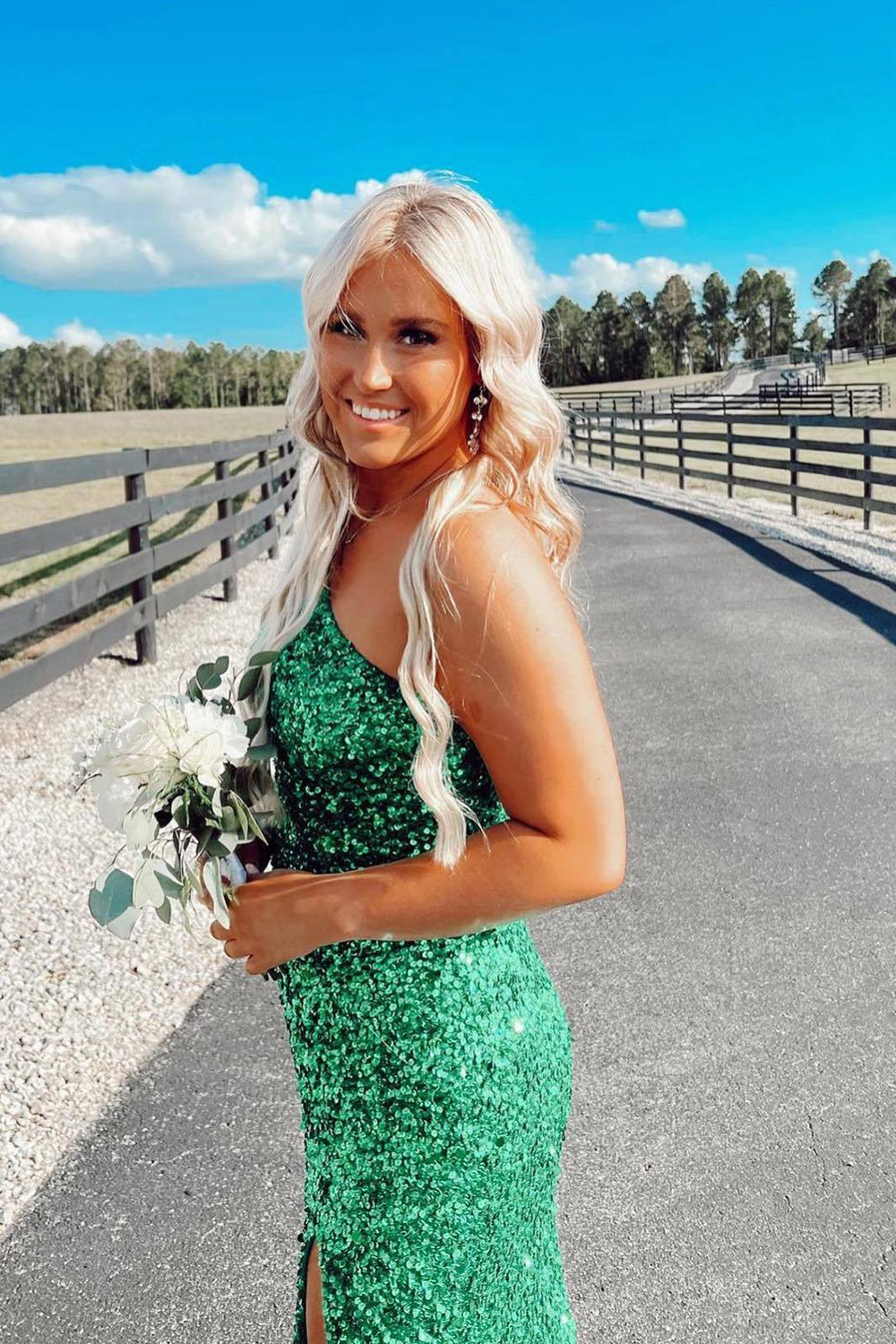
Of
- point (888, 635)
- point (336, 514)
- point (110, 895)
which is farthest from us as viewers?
point (888, 635)

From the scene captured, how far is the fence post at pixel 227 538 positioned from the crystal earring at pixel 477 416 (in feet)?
32.5

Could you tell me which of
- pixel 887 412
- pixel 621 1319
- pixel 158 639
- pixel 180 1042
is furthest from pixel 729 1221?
pixel 887 412

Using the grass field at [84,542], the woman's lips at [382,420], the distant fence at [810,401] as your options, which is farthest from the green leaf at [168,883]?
the distant fence at [810,401]

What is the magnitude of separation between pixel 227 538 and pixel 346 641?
410 inches

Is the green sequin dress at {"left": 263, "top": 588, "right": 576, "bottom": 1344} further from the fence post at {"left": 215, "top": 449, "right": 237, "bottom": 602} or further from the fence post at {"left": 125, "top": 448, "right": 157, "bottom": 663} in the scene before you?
the fence post at {"left": 215, "top": 449, "right": 237, "bottom": 602}

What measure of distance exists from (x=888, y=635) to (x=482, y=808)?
7.90 metres

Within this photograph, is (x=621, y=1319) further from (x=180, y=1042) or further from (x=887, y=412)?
(x=887, y=412)

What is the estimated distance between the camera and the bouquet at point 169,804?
1423mm

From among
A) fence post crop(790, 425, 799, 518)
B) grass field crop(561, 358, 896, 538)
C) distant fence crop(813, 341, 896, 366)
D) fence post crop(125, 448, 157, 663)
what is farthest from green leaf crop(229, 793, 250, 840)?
distant fence crop(813, 341, 896, 366)

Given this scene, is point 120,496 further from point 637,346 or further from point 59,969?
point 637,346

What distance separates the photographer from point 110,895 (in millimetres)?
1435

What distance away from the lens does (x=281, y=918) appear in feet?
4.66

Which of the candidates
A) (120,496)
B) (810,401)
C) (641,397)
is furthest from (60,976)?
(641,397)

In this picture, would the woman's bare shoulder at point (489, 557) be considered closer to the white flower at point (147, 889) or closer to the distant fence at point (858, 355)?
the white flower at point (147, 889)
